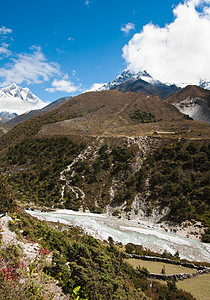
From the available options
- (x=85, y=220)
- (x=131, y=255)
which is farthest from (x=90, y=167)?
(x=131, y=255)

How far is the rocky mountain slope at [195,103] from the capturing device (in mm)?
136750

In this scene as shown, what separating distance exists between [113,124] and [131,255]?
7310 cm

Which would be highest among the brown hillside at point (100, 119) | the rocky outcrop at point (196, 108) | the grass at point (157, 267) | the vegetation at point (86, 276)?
the rocky outcrop at point (196, 108)

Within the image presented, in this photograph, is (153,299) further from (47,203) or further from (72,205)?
(47,203)

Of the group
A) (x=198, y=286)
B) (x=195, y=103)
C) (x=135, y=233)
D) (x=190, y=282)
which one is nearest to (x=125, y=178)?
(x=135, y=233)

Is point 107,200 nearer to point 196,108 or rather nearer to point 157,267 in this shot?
point 157,267

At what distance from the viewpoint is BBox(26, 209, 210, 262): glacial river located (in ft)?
80.2

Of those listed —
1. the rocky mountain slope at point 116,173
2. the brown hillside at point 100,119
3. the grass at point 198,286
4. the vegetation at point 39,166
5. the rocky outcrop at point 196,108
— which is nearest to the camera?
the grass at point 198,286

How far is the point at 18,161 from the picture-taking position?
63.1 meters

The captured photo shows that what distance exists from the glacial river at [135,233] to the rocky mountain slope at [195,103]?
12737cm

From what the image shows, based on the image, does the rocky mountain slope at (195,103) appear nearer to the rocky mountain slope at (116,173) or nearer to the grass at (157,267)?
the rocky mountain slope at (116,173)

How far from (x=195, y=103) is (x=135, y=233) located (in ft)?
509

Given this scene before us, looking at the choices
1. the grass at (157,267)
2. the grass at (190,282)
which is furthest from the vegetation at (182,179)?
the grass at (190,282)

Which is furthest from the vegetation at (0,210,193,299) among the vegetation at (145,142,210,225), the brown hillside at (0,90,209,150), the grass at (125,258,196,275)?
the brown hillside at (0,90,209,150)
